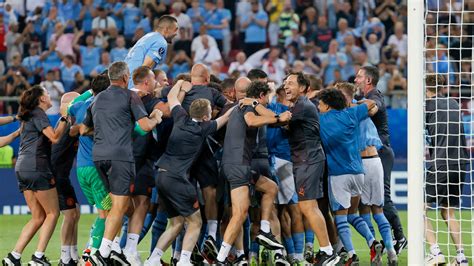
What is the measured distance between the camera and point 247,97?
447 inches

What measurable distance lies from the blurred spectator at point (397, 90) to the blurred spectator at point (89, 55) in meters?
6.63

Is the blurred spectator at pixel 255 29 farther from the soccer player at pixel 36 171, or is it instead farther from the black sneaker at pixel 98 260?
the black sneaker at pixel 98 260

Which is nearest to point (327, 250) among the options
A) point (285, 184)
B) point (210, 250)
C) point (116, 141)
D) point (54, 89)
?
point (285, 184)

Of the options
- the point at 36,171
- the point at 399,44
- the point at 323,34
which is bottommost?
the point at 36,171

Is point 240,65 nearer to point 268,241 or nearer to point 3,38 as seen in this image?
point 3,38

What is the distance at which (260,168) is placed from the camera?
11.8m

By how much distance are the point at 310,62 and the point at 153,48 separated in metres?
10.2

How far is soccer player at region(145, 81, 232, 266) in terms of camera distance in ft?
36.6

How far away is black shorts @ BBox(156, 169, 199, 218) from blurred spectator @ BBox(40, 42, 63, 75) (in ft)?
36.3

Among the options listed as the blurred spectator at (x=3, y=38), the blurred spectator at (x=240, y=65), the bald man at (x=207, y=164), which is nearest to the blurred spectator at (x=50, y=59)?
the blurred spectator at (x=3, y=38)

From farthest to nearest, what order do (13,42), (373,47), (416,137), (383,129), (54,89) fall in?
(373,47) → (13,42) → (54,89) → (383,129) → (416,137)

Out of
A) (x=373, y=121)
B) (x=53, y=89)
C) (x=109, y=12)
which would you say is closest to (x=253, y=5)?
(x=109, y=12)

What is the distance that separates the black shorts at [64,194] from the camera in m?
11.8

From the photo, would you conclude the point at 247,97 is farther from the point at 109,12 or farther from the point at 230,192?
the point at 109,12
